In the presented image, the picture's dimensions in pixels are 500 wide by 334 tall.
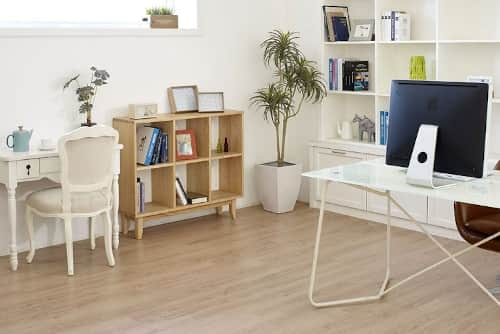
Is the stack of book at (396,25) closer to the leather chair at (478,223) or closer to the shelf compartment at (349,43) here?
the shelf compartment at (349,43)

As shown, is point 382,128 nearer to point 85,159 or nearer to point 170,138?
point 170,138

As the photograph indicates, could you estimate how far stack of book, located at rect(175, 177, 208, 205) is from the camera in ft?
19.6

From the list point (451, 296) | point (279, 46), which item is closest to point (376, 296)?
point (451, 296)

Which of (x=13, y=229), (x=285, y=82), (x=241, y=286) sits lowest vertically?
(x=241, y=286)

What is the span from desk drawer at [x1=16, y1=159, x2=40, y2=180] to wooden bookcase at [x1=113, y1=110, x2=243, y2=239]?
829 mm

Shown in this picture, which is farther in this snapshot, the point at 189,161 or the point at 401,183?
the point at 189,161

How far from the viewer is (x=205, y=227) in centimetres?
612

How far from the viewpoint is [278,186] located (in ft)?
21.2

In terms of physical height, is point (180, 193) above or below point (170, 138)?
below

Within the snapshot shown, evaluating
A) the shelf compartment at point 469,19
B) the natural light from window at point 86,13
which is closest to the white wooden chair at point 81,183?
the natural light from window at point 86,13

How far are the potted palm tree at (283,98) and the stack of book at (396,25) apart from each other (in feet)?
2.38

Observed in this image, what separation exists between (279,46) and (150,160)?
61.6 inches

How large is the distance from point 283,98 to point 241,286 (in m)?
2.26

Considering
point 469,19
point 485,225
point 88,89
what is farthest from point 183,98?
point 485,225
